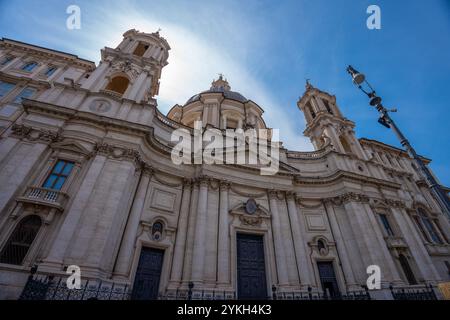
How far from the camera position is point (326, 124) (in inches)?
974

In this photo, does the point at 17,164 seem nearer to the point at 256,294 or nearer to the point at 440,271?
the point at 256,294

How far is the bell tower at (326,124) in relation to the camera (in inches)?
945

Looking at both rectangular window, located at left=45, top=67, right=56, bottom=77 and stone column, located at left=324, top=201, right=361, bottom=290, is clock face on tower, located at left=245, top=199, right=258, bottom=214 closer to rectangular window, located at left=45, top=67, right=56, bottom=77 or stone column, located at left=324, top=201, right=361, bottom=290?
stone column, located at left=324, top=201, right=361, bottom=290

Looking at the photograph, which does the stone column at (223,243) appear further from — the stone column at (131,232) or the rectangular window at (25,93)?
the rectangular window at (25,93)

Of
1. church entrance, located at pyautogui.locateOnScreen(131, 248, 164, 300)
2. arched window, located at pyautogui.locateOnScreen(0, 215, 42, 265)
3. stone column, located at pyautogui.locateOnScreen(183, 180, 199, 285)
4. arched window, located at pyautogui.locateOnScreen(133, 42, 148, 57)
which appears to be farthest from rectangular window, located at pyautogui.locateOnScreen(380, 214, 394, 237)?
arched window, located at pyautogui.locateOnScreen(133, 42, 148, 57)

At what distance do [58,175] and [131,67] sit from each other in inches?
456

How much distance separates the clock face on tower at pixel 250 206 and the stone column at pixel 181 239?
14.3 ft

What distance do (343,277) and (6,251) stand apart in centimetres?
1933

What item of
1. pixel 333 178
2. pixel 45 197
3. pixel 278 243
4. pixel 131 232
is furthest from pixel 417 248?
pixel 45 197

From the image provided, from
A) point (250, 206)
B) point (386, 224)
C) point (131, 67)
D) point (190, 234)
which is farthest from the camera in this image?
point (131, 67)

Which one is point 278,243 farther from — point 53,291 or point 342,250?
point 53,291

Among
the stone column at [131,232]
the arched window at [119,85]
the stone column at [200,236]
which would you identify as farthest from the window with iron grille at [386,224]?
the arched window at [119,85]

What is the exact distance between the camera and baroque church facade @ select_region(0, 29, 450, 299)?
394 inches

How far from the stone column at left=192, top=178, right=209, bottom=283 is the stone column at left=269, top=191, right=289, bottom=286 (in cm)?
518
